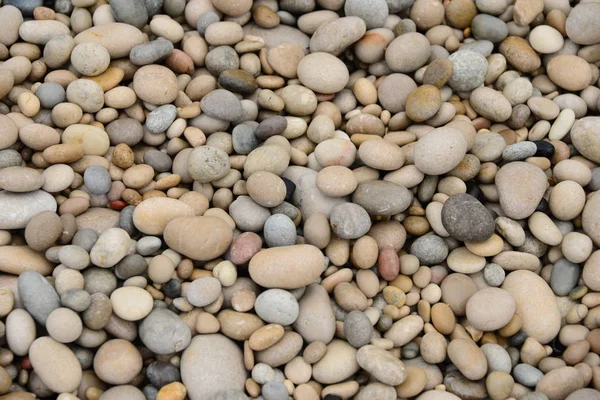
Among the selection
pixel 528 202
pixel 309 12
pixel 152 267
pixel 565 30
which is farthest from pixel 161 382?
pixel 565 30

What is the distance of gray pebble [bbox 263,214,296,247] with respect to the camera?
184 centimetres

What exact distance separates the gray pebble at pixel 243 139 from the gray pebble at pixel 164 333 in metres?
0.64

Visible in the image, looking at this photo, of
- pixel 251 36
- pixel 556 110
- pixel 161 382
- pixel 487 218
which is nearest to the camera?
pixel 161 382

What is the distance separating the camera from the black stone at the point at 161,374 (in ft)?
5.37

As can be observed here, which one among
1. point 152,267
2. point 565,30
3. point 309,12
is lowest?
point 152,267

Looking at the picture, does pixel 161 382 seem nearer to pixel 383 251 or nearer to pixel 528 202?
pixel 383 251

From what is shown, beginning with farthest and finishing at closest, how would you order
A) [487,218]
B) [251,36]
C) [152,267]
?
[251,36] → [487,218] → [152,267]

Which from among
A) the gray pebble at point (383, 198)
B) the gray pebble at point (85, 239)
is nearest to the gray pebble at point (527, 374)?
the gray pebble at point (383, 198)

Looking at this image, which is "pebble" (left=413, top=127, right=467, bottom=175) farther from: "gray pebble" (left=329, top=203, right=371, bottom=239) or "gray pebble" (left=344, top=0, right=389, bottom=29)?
"gray pebble" (left=344, top=0, right=389, bottom=29)

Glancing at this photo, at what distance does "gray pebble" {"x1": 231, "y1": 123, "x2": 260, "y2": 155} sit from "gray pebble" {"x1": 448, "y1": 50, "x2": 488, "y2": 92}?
0.75 meters

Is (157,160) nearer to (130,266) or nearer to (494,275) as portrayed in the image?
(130,266)

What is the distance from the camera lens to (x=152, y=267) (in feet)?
5.74

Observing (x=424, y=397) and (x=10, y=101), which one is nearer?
(x=424, y=397)

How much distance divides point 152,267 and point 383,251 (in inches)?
27.0
